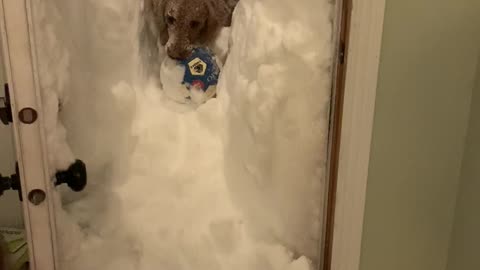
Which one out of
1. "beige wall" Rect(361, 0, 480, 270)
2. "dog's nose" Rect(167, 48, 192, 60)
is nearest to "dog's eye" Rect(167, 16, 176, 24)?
"dog's nose" Rect(167, 48, 192, 60)

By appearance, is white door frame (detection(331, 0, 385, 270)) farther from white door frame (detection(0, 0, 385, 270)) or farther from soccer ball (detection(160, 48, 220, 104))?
soccer ball (detection(160, 48, 220, 104))

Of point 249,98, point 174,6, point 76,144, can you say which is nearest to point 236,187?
point 249,98

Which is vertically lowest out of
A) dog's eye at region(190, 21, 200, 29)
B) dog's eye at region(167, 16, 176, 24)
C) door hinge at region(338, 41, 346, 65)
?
dog's eye at region(190, 21, 200, 29)

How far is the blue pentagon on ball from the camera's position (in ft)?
6.45

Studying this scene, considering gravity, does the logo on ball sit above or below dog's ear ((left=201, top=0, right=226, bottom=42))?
below

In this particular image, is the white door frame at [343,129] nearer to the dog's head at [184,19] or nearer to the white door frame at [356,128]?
the white door frame at [356,128]

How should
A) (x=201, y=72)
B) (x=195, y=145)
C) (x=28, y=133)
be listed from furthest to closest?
(x=201, y=72) → (x=195, y=145) → (x=28, y=133)

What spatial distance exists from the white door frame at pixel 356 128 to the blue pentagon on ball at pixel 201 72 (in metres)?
0.92

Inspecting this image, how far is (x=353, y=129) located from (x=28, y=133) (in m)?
0.58

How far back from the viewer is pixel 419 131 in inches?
42.5

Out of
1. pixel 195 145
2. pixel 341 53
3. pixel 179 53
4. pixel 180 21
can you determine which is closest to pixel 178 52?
pixel 179 53

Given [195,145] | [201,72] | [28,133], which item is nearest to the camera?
[28,133]

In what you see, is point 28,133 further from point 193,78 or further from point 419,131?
point 193,78

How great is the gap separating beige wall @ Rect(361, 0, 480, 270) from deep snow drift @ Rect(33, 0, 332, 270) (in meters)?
0.24
